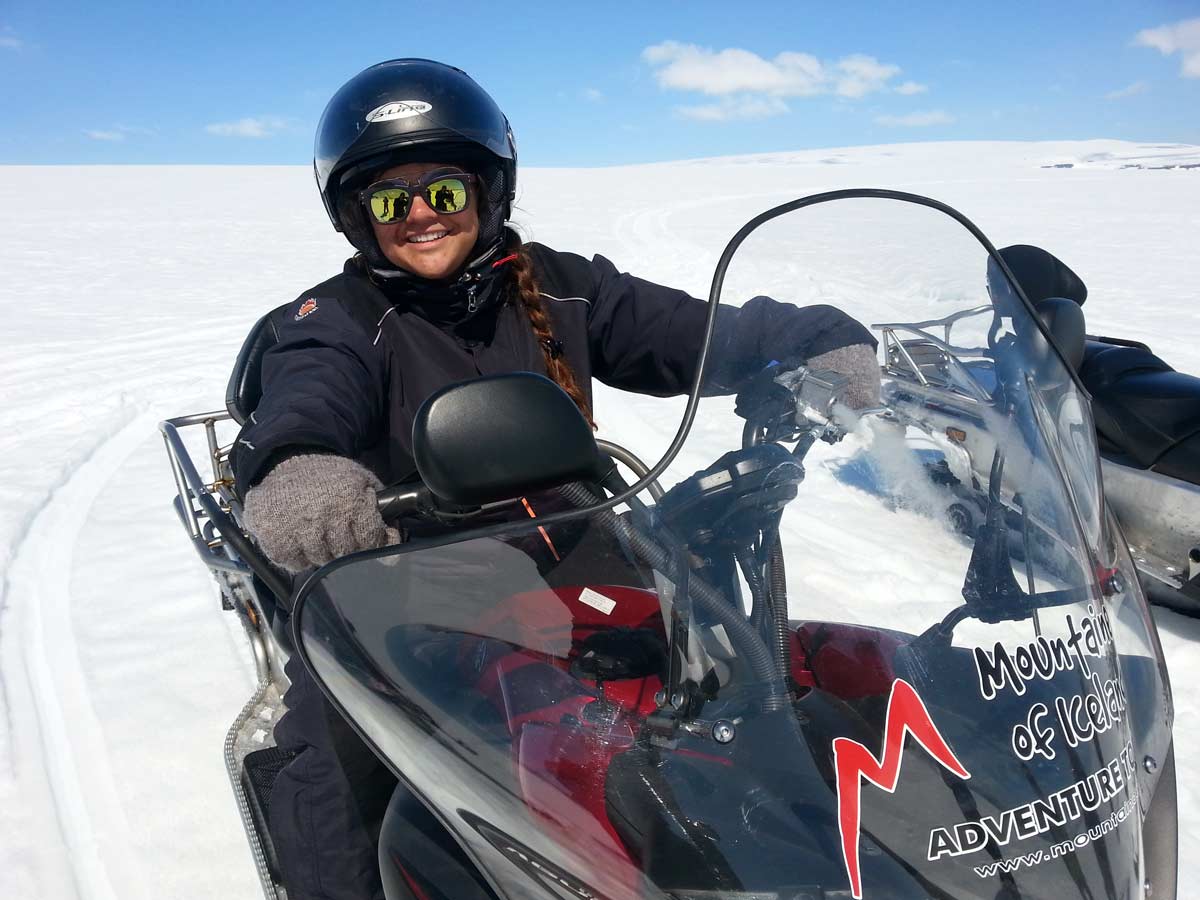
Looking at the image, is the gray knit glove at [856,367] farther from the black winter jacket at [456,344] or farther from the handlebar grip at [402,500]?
the handlebar grip at [402,500]

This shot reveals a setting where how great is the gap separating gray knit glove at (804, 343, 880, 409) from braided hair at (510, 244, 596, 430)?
808 millimetres

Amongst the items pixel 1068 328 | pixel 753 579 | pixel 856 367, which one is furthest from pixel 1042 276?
pixel 753 579

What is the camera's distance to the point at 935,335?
1.60m

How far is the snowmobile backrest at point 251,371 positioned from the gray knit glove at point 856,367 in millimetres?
1490

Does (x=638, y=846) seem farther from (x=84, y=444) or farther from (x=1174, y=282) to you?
(x=1174, y=282)

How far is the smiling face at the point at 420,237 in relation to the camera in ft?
7.10

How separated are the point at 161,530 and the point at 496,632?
365 centimetres

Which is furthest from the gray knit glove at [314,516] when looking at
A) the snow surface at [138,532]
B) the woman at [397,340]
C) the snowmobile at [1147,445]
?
the snowmobile at [1147,445]

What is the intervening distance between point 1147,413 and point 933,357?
240cm

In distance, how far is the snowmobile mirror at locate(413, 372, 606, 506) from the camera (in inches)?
42.2

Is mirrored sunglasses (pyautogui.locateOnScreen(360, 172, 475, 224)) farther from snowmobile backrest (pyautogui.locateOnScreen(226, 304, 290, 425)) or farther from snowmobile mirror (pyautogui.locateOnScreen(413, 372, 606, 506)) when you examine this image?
snowmobile mirror (pyautogui.locateOnScreen(413, 372, 606, 506))

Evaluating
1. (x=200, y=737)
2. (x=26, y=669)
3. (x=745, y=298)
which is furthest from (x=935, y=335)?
(x=26, y=669)

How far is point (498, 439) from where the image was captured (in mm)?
1086

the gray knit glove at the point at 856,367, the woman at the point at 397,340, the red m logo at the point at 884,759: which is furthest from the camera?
the gray knit glove at the point at 856,367
